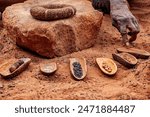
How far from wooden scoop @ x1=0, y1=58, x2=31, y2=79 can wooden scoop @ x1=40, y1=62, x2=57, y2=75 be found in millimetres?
166

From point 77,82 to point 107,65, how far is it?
43 cm

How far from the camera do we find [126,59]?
3.88 metres

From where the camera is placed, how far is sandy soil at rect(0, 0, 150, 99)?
3330 millimetres

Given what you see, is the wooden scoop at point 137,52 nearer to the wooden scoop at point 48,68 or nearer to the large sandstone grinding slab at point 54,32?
the large sandstone grinding slab at point 54,32

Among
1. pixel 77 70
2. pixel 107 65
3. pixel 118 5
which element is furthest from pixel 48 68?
pixel 118 5

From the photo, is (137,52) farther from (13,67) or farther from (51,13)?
(13,67)

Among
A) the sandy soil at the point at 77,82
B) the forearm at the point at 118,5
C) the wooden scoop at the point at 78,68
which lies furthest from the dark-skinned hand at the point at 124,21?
the wooden scoop at the point at 78,68

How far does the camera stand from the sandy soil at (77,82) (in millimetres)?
3330

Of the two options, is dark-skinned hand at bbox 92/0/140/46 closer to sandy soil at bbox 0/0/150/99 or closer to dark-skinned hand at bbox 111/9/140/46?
dark-skinned hand at bbox 111/9/140/46

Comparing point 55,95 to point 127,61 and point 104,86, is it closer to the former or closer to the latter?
point 104,86

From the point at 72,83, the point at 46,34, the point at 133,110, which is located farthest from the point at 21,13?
the point at 133,110

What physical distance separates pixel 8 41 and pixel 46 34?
66 centimetres

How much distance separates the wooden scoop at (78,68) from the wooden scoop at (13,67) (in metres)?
0.43

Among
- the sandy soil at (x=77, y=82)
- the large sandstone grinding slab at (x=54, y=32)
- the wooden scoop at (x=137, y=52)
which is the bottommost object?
the sandy soil at (x=77, y=82)
